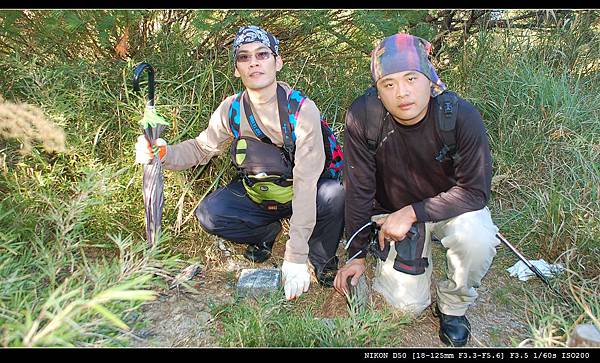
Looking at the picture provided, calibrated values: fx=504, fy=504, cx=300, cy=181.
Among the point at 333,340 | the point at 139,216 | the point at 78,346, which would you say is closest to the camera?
the point at 78,346

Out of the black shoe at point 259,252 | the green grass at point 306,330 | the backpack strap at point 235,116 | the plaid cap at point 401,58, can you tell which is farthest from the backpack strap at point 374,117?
the black shoe at point 259,252

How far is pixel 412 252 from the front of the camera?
267 centimetres

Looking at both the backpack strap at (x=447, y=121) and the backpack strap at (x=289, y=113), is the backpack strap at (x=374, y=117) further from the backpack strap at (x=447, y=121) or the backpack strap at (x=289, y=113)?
the backpack strap at (x=289, y=113)

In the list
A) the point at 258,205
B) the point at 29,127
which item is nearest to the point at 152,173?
the point at 258,205

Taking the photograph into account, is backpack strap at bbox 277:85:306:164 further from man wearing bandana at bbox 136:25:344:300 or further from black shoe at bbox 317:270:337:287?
black shoe at bbox 317:270:337:287

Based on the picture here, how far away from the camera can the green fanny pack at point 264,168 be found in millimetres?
2768

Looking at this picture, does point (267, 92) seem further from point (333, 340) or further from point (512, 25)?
point (512, 25)

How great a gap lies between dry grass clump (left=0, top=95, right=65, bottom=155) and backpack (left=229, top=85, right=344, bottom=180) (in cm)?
Result: 116

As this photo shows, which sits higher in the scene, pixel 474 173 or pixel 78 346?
pixel 474 173

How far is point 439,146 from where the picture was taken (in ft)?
8.00

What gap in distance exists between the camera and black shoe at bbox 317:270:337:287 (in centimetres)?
294

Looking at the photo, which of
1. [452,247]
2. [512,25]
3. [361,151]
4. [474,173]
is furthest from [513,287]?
[512,25]

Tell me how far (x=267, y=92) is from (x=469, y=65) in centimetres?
218

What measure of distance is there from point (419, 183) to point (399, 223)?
267 millimetres
